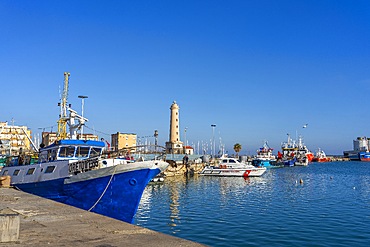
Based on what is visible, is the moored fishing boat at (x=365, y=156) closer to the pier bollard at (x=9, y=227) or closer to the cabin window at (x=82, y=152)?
the cabin window at (x=82, y=152)

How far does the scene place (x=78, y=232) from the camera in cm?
979

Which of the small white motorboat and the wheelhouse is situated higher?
the wheelhouse

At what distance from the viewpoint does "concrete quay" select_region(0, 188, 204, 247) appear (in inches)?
336

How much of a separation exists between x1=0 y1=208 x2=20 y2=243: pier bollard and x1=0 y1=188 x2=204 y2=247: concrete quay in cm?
12

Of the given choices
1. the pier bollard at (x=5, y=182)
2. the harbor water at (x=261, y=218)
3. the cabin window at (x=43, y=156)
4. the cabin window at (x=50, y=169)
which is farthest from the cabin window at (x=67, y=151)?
the harbor water at (x=261, y=218)

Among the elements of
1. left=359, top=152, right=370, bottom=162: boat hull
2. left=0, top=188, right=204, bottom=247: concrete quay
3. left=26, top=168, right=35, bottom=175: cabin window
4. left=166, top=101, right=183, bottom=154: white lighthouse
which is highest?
left=166, top=101, right=183, bottom=154: white lighthouse

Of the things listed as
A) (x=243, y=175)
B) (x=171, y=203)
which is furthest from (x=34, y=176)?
(x=243, y=175)

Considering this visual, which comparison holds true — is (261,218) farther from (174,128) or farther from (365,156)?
(365,156)

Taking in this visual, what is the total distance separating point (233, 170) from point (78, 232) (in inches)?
2053

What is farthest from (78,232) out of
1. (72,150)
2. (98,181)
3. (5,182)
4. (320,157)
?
(320,157)

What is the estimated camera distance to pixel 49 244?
8.41 m

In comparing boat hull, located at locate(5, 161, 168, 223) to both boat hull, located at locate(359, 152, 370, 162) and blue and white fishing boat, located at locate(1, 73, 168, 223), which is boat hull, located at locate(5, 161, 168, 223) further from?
boat hull, located at locate(359, 152, 370, 162)

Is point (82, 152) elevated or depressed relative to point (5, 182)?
elevated

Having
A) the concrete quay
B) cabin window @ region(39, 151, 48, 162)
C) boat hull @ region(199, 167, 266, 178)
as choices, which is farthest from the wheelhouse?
boat hull @ region(199, 167, 266, 178)
